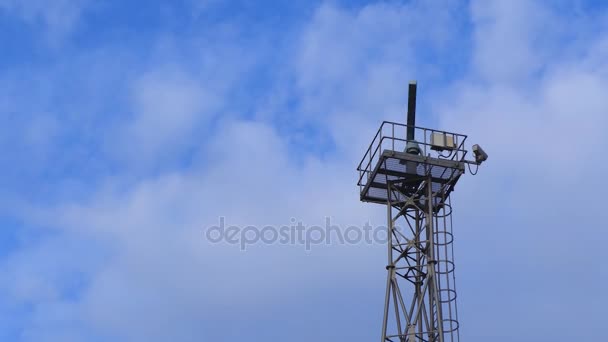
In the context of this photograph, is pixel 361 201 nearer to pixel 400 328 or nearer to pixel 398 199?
pixel 398 199

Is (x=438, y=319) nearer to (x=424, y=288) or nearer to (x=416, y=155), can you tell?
(x=424, y=288)

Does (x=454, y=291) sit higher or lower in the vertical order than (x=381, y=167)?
lower

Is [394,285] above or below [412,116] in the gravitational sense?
below

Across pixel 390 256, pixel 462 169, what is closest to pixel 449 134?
pixel 462 169

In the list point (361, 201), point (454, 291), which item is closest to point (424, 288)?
point (454, 291)

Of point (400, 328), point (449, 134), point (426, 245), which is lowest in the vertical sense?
point (400, 328)

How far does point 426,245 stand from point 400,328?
3.63 m

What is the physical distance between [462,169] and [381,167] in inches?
130

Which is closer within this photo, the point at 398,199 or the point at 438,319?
the point at 438,319

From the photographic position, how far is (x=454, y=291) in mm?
56406

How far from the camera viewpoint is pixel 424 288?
56.5 meters

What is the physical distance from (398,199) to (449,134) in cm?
333

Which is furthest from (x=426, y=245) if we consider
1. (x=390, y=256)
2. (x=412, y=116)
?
(x=412, y=116)

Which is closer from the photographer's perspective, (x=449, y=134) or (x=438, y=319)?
(x=438, y=319)
